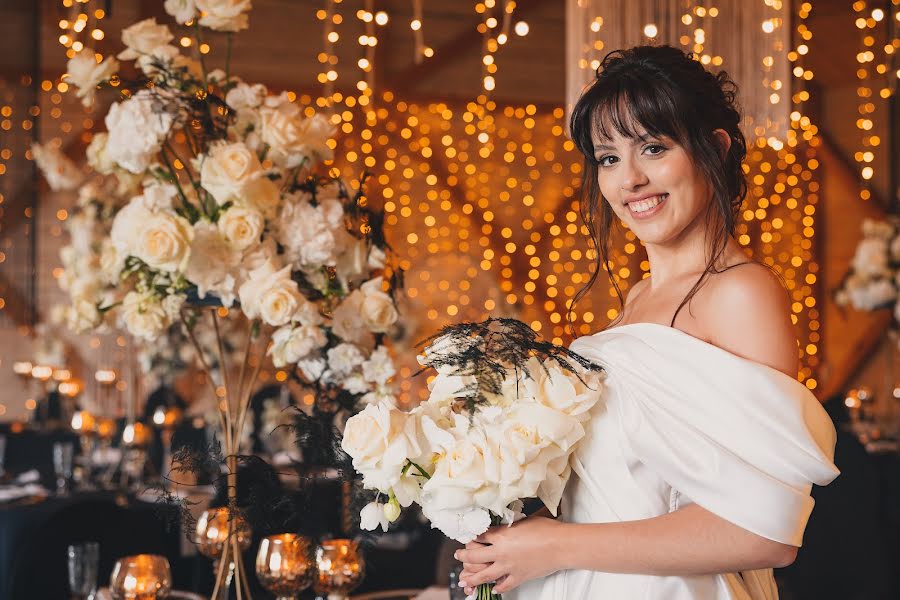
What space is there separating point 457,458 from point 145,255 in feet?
2.95

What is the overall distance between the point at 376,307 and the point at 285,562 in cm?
58

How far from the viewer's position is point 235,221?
2.05 meters

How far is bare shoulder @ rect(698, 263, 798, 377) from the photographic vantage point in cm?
153

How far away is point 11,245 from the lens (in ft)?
26.9

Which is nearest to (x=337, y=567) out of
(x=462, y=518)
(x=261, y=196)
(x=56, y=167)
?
(x=462, y=518)

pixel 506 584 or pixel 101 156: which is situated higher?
pixel 101 156

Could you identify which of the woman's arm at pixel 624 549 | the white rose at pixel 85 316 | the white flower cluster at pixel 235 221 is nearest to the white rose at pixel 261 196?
the white flower cluster at pixel 235 221

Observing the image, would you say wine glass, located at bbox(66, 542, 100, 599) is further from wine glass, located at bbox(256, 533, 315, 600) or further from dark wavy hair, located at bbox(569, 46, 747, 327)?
dark wavy hair, located at bbox(569, 46, 747, 327)

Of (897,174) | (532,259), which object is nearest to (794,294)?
(897,174)

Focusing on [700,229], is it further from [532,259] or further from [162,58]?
[532,259]

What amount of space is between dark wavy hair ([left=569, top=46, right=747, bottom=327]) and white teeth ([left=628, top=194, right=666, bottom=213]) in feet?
0.28

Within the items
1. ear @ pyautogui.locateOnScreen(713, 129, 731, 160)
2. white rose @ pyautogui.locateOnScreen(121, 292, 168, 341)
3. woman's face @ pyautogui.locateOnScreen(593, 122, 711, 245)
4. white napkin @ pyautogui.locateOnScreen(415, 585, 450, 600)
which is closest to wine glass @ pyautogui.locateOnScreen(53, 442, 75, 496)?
white napkin @ pyautogui.locateOnScreen(415, 585, 450, 600)

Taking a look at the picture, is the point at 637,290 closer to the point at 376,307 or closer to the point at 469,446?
the point at 376,307

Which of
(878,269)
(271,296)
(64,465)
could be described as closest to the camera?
(271,296)
